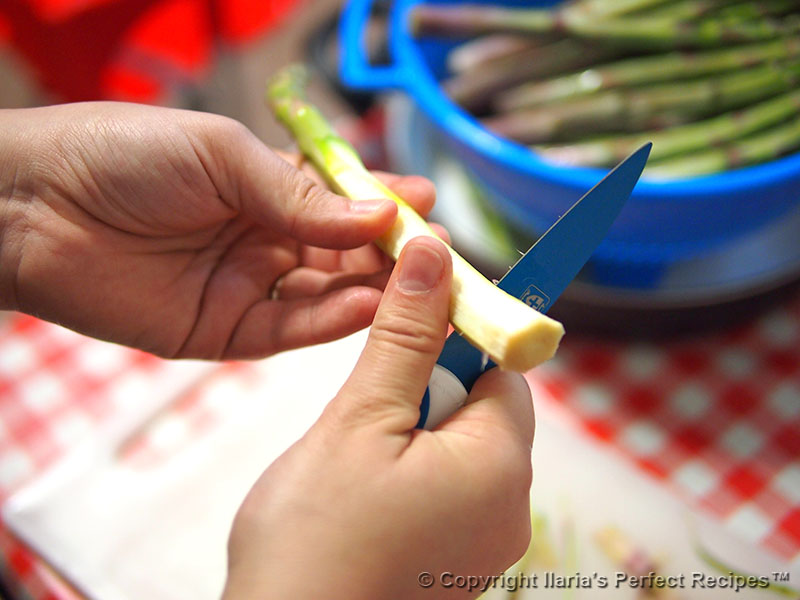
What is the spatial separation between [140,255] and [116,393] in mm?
324

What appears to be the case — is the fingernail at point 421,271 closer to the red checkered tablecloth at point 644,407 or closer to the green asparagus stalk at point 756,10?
the red checkered tablecloth at point 644,407

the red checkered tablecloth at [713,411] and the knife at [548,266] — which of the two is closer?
the knife at [548,266]

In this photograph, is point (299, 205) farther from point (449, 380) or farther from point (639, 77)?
point (639, 77)

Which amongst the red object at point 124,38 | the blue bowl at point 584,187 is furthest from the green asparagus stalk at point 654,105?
the red object at point 124,38

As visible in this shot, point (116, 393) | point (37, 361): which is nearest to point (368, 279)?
point (116, 393)

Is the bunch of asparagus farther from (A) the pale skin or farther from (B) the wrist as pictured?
(B) the wrist

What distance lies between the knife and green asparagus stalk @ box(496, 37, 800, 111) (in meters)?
0.47

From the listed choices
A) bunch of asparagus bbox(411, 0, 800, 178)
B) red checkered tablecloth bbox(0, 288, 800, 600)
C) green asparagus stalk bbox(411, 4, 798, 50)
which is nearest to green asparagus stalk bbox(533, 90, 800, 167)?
bunch of asparagus bbox(411, 0, 800, 178)

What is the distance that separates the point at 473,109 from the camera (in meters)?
1.00

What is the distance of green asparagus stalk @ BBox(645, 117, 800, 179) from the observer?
0.82m

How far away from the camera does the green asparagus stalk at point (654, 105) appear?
90cm

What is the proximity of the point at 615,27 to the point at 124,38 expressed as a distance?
1.20 metres

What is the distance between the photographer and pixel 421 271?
0.48m

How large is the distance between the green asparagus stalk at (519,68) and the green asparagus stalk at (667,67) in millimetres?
32
